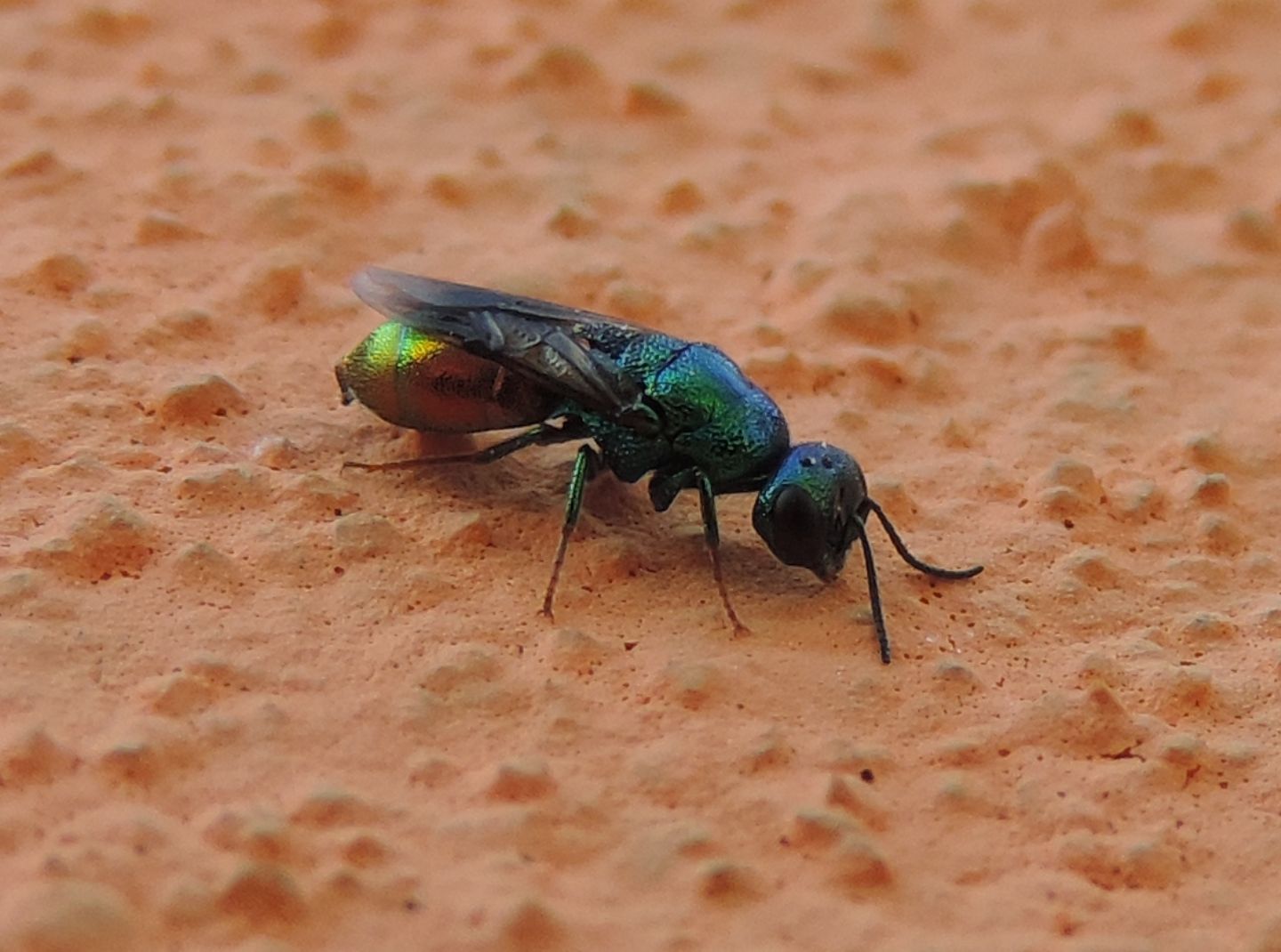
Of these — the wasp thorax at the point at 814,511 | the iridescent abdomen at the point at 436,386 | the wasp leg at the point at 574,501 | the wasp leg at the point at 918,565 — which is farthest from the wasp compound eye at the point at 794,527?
the iridescent abdomen at the point at 436,386

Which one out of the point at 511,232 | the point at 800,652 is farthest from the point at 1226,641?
the point at 511,232

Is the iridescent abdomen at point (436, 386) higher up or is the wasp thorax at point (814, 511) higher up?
the iridescent abdomen at point (436, 386)

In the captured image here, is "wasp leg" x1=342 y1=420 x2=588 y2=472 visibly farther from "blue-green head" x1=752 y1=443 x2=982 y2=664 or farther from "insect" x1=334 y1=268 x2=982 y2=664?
"blue-green head" x1=752 y1=443 x2=982 y2=664

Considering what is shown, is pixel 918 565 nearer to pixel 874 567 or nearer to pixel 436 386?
pixel 874 567

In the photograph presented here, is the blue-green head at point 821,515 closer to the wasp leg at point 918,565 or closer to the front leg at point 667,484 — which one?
the wasp leg at point 918,565

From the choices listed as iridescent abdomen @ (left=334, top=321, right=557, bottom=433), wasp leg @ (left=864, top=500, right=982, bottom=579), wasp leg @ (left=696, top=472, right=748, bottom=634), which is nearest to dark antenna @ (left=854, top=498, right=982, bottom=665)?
wasp leg @ (left=864, top=500, right=982, bottom=579)

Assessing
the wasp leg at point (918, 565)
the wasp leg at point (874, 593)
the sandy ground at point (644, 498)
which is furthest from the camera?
the wasp leg at point (918, 565)
